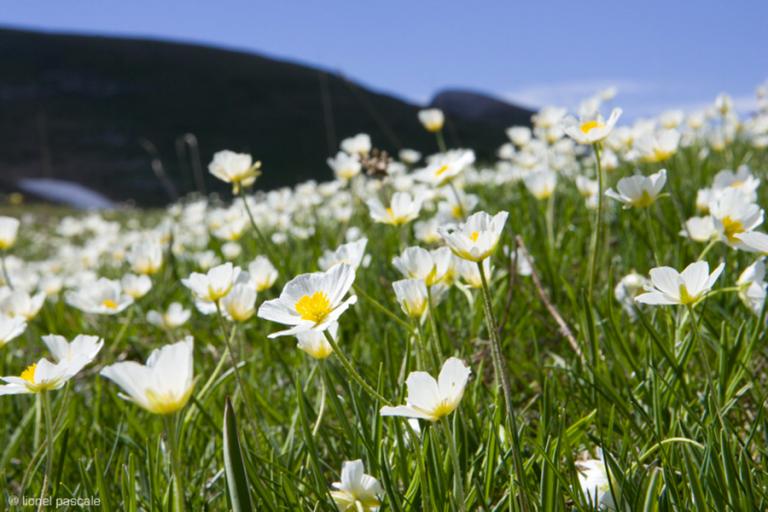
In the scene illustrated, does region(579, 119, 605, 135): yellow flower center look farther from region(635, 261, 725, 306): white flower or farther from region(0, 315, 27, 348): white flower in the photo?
region(0, 315, 27, 348): white flower

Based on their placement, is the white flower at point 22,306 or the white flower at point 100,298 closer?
the white flower at point 22,306

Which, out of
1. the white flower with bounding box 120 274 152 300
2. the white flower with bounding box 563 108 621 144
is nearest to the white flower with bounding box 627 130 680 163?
the white flower with bounding box 563 108 621 144

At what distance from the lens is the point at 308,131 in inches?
1720

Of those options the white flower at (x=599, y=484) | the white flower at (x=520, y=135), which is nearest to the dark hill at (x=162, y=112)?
the white flower at (x=520, y=135)

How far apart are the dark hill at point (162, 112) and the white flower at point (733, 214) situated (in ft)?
116

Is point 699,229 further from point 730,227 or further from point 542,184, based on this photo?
point 542,184

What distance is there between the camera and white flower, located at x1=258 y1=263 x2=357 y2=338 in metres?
1.03

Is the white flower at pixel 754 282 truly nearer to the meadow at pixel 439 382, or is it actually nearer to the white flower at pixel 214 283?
the meadow at pixel 439 382

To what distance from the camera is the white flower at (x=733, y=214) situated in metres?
1.39

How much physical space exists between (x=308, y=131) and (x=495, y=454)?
43.7 m

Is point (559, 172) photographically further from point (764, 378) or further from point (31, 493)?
point (31, 493)

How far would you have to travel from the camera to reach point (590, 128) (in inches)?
61.2

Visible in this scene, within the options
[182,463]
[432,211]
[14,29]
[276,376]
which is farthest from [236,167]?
[14,29]

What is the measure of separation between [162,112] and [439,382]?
44980mm
